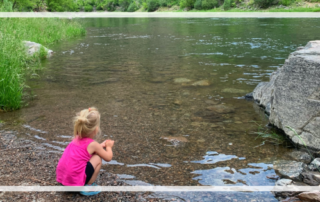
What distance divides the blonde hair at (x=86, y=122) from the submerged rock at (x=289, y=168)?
278 cm

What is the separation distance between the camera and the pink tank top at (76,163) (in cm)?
324

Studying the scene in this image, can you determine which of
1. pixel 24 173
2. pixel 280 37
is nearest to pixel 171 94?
pixel 24 173

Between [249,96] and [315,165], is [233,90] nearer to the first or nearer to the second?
[249,96]

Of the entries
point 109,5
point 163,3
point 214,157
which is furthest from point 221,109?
point 109,5

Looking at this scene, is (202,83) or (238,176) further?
(202,83)

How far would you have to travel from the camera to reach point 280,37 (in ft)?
60.6

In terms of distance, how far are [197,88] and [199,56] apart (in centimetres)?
545

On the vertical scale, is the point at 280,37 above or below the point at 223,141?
above

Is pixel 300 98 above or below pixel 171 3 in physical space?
below

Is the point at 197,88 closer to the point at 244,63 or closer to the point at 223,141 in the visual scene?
the point at 223,141

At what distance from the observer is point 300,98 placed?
491 cm

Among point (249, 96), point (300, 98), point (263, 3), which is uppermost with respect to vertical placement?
point (263, 3)

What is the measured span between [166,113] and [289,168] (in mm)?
3084

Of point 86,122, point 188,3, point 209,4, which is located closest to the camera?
point 86,122
